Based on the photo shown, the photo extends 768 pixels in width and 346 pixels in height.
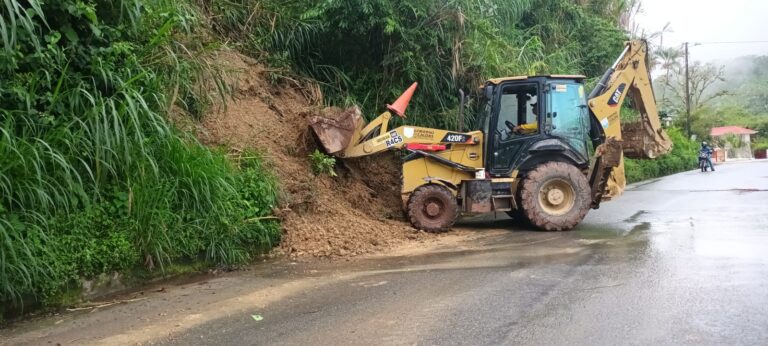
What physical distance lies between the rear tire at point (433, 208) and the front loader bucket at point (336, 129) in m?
1.47

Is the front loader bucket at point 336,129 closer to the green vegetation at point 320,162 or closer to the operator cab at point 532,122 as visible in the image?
the green vegetation at point 320,162

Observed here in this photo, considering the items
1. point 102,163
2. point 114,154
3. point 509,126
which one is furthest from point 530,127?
point 102,163

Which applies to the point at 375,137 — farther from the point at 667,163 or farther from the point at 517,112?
the point at 667,163

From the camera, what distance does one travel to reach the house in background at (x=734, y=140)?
62500 millimetres

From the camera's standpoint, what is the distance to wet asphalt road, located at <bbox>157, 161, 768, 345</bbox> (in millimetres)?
4133

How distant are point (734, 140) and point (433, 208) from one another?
6748cm

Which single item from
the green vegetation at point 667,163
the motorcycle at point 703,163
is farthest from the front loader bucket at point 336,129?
the motorcycle at point 703,163

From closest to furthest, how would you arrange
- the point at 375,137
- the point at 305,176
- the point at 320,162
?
the point at 305,176, the point at 320,162, the point at 375,137

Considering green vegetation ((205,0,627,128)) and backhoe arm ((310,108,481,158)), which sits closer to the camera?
backhoe arm ((310,108,481,158))

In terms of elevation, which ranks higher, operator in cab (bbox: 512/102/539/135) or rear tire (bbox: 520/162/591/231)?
operator in cab (bbox: 512/102/539/135)

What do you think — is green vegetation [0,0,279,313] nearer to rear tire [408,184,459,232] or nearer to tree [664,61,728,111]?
rear tire [408,184,459,232]

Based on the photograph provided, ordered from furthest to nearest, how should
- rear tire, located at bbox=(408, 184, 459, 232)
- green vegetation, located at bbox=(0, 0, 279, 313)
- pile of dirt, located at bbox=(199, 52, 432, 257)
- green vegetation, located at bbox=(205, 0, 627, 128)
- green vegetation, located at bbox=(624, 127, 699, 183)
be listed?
green vegetation, located at bbox=(624, 127, 699, 183) < green vegetation, located at bbox=(205, 0, 627, 128) < rear tire, located at bbox=(408, 184, 459, 232) < pile of dirt, located at bbox=(199, 52, 432, 257) < green vegetation, located at bbox=(0, 0, 279, 313)

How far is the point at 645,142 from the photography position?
10531 millimetres

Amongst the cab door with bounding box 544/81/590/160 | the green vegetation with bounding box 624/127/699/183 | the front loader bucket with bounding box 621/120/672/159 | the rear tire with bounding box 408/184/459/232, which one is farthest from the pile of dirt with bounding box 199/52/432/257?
the green vegetation with bounding box 624/127/699/183
